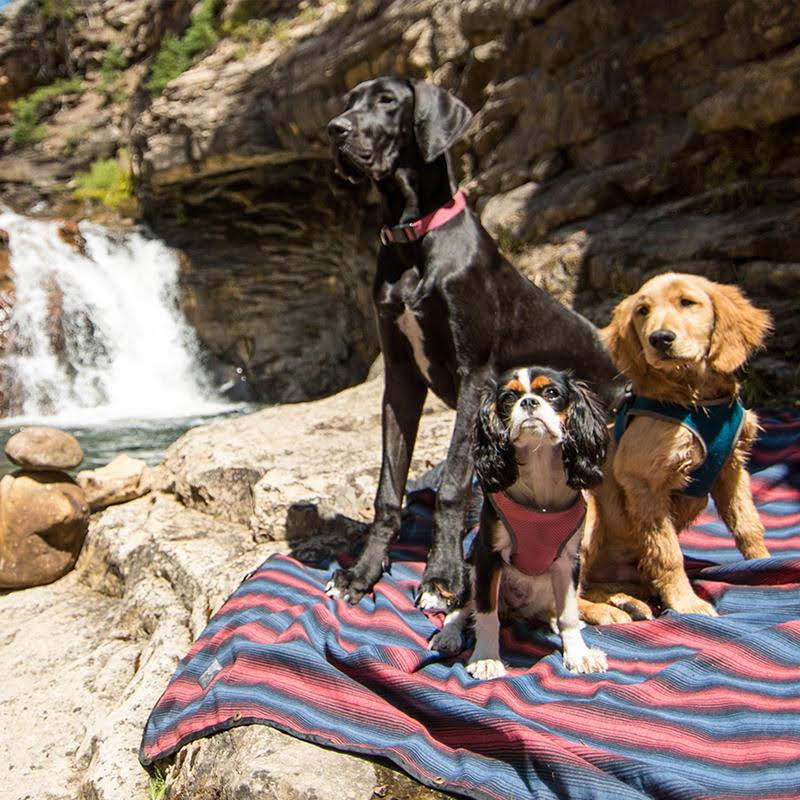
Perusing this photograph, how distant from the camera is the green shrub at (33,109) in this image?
67.2ft

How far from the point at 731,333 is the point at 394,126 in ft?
5.07

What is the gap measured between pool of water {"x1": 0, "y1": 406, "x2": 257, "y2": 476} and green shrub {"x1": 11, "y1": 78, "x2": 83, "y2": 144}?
38.8 ft

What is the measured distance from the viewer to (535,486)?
2.42 m

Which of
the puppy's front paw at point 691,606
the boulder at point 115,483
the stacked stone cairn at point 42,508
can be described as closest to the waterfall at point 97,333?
the boulder at point 115,483

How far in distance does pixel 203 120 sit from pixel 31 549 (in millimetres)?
11249

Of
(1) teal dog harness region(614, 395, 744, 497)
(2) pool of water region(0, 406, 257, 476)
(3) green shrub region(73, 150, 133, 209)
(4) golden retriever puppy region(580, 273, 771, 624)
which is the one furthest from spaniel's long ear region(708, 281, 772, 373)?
(3) green shrub region(73, 150, 133, 209)

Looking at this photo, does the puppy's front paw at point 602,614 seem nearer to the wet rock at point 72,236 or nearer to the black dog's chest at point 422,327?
the black dog's chest at point 422,327

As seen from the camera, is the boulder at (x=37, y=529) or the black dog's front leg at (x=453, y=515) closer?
the black dog's front leg at (x=453, y=515)

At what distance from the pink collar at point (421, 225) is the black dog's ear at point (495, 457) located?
1001 mm

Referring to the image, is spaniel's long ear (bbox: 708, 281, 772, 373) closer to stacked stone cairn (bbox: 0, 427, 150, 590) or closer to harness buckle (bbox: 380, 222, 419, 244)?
harness buckle (bbox: 380, 222, 419, 244)

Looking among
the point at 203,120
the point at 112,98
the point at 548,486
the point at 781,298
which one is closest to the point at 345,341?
the point at 203,120

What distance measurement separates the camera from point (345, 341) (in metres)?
15.1

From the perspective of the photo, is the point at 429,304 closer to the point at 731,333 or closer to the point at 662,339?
the point at 662,339

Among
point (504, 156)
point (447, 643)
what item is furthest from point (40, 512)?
point (504, 156)
